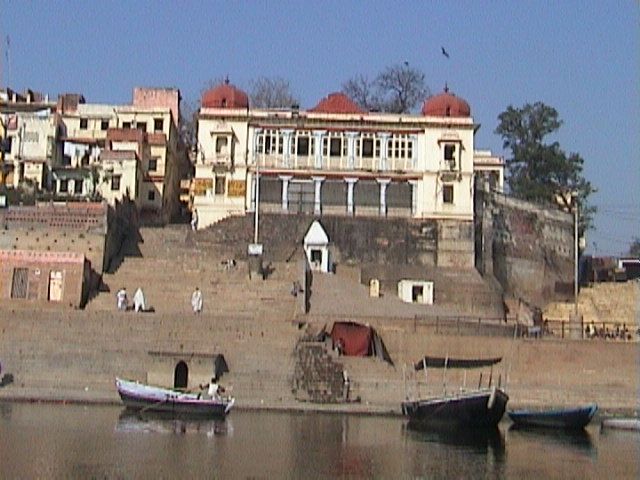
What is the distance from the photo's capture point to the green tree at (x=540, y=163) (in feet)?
171

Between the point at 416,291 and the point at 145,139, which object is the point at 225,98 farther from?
the point at 416,291

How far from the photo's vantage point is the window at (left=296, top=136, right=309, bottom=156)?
145 feet

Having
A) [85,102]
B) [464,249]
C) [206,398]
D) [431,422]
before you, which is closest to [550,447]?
[431,422]

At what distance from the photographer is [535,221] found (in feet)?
153

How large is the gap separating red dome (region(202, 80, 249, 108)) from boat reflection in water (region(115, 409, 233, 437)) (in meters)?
21.4

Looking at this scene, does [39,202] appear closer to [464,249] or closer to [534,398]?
[464,249]

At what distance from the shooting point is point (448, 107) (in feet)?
147

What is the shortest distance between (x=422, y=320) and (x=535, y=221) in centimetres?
1496

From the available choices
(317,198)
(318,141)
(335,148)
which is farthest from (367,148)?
(317,198)

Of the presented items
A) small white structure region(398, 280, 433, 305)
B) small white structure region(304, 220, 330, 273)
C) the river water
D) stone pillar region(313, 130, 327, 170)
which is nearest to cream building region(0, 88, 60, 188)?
stone pillar region(313, 130, 327, 170)

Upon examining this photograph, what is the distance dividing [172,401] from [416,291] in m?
16.0

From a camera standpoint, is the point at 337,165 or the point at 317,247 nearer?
the point at 317,247

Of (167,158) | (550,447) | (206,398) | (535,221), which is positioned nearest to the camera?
(550,447)

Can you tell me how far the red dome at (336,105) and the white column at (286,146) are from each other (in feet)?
6.70
